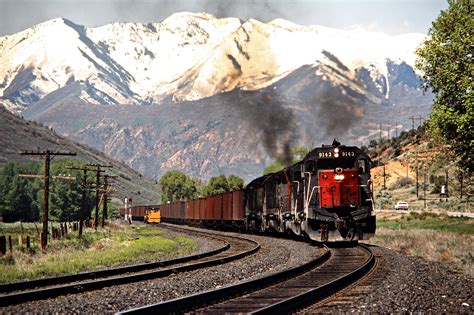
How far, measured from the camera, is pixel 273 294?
15.7 m

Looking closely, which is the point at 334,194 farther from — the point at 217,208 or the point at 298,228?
the point at 217,208

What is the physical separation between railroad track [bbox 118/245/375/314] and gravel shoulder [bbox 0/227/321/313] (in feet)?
5.40

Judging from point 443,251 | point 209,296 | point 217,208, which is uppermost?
point 217,208

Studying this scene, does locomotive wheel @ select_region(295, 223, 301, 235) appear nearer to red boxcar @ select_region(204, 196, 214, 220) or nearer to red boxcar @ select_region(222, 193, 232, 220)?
red boxcar @ select_region(222, 193, 232, 220)

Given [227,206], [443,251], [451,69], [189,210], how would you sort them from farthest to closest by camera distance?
[189,210], [227,206], [451,69], [443,251]

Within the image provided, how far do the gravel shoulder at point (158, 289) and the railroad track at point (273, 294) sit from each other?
5.40ft

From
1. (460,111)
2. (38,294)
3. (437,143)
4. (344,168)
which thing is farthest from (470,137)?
(38,294)

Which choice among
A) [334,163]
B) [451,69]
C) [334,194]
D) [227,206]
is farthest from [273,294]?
[227,206]

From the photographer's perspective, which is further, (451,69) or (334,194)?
(451,69)

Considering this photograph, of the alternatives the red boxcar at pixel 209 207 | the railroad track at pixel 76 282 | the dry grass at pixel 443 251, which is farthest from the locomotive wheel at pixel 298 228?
the red boxcar at pixel 209 207

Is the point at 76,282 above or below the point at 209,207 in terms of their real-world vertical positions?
below

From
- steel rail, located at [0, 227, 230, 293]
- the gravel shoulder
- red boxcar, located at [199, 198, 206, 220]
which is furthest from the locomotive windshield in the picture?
red boxcar, located at [199, 198, 206, 220]

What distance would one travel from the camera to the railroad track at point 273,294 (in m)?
12.8

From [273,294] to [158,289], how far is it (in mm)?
3379
